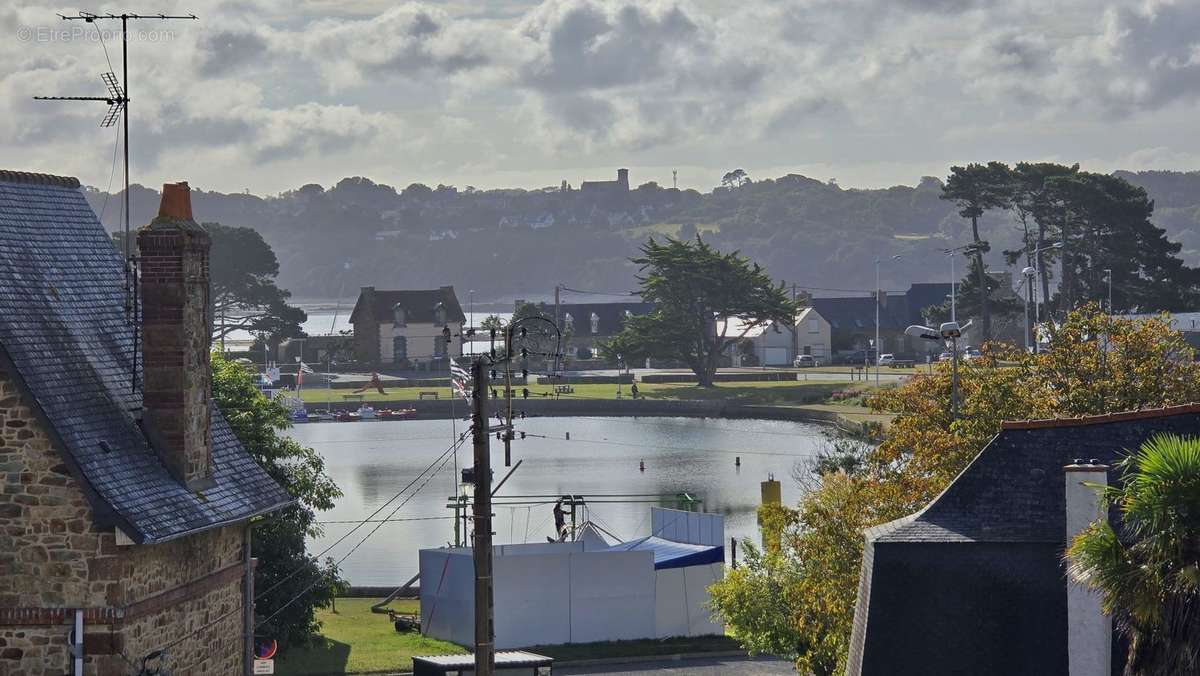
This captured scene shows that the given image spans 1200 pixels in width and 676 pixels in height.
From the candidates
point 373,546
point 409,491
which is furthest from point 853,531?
point 409,491

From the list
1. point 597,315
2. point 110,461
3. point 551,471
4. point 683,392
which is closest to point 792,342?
point 597,315

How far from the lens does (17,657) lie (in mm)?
19156

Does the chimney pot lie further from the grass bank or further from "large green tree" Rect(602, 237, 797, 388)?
"large green tree" Rect(602, 237, 797, 388)

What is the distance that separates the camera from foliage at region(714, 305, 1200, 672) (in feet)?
101

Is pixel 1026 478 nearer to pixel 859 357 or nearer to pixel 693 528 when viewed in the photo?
pixel 693 528

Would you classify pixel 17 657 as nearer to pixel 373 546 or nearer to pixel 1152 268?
pixel 373 546

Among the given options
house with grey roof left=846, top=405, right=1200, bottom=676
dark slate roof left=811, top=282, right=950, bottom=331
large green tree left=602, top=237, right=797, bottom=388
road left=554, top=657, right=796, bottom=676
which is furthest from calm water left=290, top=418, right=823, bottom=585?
dark slate roof left=811, top=282, right=950, bottom=331

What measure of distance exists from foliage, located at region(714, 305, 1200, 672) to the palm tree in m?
13.1

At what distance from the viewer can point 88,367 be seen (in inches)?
807

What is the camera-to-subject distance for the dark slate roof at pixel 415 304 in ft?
517

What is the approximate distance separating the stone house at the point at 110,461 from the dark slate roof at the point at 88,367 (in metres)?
0.02

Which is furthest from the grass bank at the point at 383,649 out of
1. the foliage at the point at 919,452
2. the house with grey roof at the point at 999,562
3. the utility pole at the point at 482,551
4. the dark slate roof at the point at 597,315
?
the dark slate roof at the point at 597,315

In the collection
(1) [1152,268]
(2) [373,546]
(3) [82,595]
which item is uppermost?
(1) [1152,268]

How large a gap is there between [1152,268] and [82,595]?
325 ft
